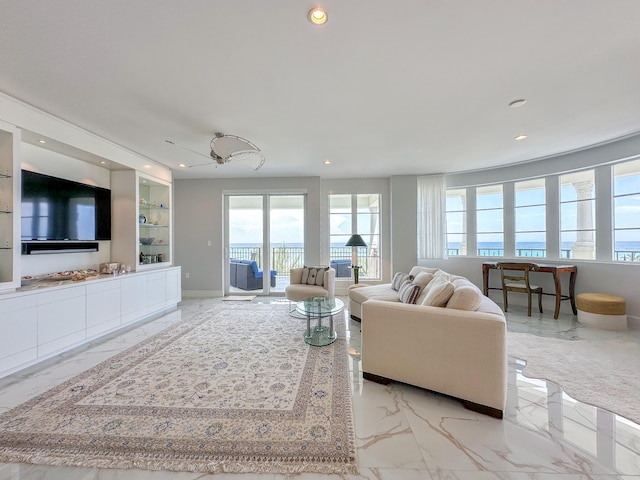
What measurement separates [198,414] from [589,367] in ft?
11.3

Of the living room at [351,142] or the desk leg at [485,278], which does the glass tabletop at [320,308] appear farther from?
the desk leg at [485,278]

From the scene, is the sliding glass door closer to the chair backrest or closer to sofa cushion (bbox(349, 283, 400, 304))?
sofa cushion (bbox(349, 283, 400, 304))

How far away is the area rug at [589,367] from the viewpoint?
76.2 inches

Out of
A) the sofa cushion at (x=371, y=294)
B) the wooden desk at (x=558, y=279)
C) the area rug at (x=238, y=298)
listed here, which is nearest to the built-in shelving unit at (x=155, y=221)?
→ the area rug at (x=238, y=298)

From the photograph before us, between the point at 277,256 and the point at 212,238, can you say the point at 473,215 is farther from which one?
the point at 212,238

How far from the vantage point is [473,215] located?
17.2ft

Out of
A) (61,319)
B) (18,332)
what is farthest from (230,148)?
(18,332)

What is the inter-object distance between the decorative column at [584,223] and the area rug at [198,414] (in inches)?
172

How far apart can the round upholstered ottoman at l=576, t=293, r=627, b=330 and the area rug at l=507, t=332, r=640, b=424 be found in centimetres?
49

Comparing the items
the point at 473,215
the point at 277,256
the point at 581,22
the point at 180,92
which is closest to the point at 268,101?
the point at 180,92

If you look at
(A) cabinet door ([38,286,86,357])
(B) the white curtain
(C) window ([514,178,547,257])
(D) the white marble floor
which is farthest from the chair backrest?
(A) cabinet door ([38,286,86,357])

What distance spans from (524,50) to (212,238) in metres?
5.48

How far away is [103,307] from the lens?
317 cm

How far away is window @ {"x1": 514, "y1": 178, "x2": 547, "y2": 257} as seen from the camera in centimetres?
457
